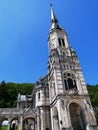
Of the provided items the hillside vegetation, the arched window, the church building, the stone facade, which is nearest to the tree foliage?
the hillside vegetation

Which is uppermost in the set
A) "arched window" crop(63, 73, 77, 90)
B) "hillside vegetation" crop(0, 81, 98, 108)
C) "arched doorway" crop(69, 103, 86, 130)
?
"hillside vegetation" crop(0, 81, 98, 108)

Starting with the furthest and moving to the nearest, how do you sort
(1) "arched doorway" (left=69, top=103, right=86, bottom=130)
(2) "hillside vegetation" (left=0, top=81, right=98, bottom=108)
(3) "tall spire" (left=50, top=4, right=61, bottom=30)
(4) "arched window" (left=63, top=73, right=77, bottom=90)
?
(2) "hillside vegetation" (left=0, top=81, right=98, bottom=108) → (3) "tall spire" (left=50, top=4, right=61, bottom=30) → (4) "arched window" (left=63, top=73, right=77, bottom=90) → (1) "arched doorway" (left=69, top=103, right=86, bottom=130)

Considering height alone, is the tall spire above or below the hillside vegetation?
above

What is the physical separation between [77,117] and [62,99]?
572 centimetres

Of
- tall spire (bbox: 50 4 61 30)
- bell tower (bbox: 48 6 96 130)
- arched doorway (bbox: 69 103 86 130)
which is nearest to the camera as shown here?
bell tower (bbox: 48 6 96 130)

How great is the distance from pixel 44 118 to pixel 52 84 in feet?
28.9

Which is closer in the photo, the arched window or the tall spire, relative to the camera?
the arched window

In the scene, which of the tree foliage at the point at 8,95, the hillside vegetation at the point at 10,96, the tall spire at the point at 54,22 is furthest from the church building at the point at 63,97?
the hillside vegetation at the point at 10,96

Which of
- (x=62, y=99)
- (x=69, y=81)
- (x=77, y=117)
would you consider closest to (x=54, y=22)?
(x=69, y=81)

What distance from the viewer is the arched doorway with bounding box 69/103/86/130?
1204 inches

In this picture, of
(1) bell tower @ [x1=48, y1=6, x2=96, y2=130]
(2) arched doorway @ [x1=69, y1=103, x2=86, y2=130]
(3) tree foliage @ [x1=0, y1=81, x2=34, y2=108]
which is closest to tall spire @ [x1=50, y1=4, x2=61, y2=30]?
(1) bell tower @ [x1=48, y1=6, x2=96, y2=130]

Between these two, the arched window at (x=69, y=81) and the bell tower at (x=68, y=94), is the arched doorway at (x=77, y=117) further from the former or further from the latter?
the arched window at (x=69, y=81)

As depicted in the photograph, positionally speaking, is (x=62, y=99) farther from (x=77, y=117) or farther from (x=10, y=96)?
(x=10, y=96)

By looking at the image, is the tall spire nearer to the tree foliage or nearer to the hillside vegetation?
the hillside vegetation
